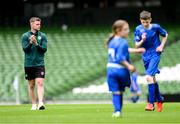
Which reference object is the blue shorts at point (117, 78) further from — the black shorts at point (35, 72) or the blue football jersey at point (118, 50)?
the black shorts at point (35, 72)

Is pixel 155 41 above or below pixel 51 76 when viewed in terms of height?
above

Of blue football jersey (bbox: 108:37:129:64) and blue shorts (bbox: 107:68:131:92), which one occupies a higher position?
blue football jersey (bbox: 108:37:129:64)

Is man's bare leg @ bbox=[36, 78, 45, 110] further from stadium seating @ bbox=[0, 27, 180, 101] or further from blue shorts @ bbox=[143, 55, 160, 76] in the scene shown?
stadium seating @ bbox=[0, 27, 180, 101]

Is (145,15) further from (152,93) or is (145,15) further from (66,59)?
(66,59)

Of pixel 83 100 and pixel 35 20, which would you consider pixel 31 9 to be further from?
pixel 35 20

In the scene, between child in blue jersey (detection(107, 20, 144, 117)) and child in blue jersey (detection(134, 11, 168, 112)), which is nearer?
child in blue jersey (detection(107, 20, 144, 117))

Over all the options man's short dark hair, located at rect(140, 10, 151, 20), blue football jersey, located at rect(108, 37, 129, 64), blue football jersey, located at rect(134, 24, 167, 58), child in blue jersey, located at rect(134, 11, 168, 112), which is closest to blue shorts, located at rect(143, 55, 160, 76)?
child in blue jersey, located at rect(134, 11, 168, 112)

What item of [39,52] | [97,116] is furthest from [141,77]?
[97,116]

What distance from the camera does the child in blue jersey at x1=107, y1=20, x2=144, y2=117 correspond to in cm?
1470

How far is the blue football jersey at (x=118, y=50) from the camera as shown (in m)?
14.7

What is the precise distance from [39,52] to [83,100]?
14.8 metres

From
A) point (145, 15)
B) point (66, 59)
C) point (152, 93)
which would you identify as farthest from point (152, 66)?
point (66, 59)

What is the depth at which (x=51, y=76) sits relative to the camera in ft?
114

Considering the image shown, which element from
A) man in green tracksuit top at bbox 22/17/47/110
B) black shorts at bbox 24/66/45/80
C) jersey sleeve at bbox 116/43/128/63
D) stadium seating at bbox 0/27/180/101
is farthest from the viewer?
stadium seating at bbox 0/27/180/101
